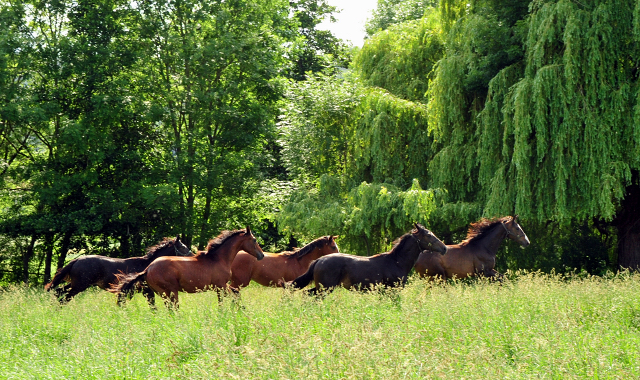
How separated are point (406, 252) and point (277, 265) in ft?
10.8

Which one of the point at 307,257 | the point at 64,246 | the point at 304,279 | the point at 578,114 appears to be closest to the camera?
the point at 304,279

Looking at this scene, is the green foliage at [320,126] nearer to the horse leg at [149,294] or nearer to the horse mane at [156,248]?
the horse mane at [156,248]

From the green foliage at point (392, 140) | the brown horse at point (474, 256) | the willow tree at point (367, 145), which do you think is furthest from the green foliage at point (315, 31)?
the brown horse at point (474, 256)

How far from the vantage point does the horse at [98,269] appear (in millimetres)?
13141

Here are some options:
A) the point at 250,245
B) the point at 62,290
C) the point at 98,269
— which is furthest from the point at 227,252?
the point at 62,290

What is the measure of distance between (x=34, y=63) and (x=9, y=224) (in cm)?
557

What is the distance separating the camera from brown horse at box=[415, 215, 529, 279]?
44.8 feet

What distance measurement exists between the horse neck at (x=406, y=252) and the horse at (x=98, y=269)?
461 centimetres

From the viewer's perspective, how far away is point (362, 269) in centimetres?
1094

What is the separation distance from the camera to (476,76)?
17.0m

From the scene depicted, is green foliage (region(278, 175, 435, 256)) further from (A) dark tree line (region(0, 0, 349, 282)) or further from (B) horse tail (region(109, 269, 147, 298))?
(B) horse tail (region(109, 269, 147, 298))

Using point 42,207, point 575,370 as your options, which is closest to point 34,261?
point 42,207

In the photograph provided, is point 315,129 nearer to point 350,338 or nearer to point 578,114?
point 578,114

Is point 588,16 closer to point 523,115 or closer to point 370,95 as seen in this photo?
point 523,115
